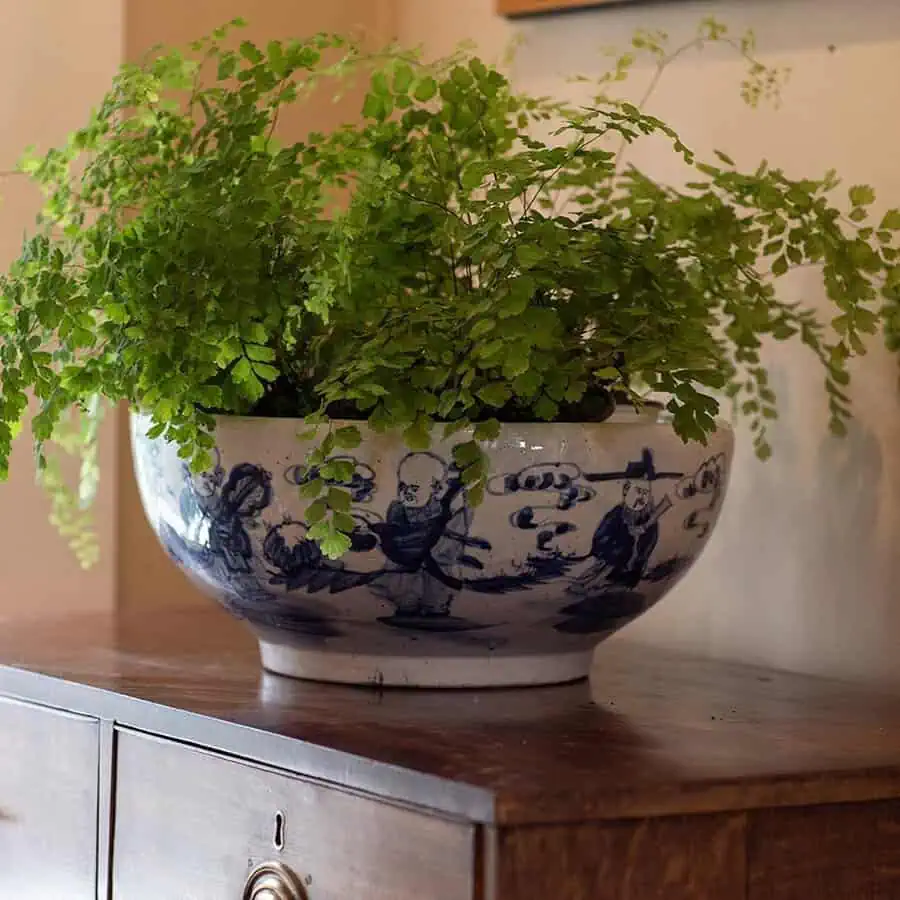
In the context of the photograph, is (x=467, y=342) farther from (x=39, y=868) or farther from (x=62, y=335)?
(x=39, y=868)

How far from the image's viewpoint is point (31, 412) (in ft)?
4.66

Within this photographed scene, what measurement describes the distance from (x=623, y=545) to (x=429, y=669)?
0.44 ft

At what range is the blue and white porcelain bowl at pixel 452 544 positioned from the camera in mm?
874

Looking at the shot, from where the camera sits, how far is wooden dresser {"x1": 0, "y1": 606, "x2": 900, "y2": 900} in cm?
69

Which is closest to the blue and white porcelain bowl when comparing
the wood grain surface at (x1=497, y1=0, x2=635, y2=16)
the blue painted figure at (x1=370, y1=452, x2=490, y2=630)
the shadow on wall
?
the blue painted figure at (x1=370, y1=452, x2=490, y2=630)

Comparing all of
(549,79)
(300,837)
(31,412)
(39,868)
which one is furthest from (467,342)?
(31,412)

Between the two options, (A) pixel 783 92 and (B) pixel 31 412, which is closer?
(A) pixel 783 92

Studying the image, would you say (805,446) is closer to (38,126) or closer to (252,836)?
(252,836)

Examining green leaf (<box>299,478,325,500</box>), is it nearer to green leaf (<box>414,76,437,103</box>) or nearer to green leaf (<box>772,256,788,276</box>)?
green leaf (<box>414,76,437,103</box>)

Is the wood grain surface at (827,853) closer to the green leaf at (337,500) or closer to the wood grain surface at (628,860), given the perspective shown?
the wood grain surface at (628,860)

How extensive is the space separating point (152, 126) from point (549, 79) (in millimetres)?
473

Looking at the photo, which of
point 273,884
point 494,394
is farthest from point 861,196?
point 273,884

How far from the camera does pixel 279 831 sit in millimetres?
784

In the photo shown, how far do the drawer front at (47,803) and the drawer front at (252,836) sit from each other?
0.03 m
